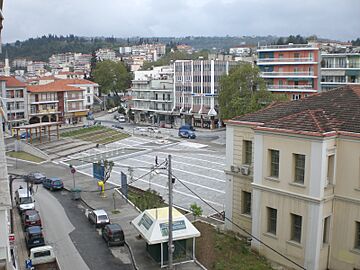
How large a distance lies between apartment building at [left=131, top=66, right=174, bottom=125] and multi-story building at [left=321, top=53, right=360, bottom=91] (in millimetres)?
29351

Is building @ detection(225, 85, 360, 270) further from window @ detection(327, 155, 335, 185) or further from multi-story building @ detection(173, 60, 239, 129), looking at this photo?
multi-story building @ detection(173, 60, 239, 129)

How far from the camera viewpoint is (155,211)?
25.6 meters

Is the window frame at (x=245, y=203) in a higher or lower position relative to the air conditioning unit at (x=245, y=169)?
lower

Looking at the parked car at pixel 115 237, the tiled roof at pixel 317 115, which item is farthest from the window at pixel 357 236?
the parked car at pixel 115 237

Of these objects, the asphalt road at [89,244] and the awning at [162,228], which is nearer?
the awning at [162,228]

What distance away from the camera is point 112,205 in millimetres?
36156

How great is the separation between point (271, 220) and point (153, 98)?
68659 mm

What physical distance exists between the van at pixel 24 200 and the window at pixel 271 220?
18332mm

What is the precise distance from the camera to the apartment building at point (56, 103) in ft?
260

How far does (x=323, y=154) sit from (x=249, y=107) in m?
41.2

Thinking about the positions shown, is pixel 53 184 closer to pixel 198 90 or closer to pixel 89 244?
pixel 89 244

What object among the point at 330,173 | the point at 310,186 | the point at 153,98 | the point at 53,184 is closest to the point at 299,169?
the point at 310,186

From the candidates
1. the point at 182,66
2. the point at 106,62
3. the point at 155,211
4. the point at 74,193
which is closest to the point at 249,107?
the point at 182,66

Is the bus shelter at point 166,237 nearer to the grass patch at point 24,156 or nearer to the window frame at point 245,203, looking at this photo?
the window frame at point 245,203
